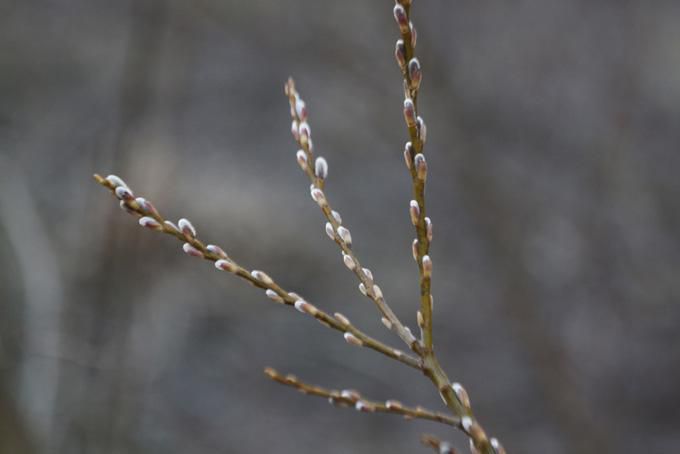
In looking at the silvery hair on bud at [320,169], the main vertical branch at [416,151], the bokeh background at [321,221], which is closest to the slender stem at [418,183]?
the main vertical branch at [416,151]

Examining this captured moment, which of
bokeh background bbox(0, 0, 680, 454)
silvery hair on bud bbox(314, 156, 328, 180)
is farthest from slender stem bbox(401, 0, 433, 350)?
bokeh background bbox(0, 0, 680, 454)

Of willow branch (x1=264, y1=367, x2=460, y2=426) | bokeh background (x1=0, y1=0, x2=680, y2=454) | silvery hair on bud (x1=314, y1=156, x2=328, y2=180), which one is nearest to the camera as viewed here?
willow branch (x1=264, y1=367, x2=460, y2=426)

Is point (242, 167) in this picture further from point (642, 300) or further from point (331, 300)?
point (642, 300)

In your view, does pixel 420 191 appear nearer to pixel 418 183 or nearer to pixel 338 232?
pixel 418 183

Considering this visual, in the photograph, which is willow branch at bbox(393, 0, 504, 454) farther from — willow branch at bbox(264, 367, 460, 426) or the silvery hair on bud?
the silvery hair on bud

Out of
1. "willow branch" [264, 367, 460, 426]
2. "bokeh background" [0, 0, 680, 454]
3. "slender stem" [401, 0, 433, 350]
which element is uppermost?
"bokeh background" [0, 0, 680, 454]

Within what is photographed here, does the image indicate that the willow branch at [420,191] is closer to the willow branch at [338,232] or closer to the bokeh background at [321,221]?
the willow branch at [338,232]

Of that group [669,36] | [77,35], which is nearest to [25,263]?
[77,35]
